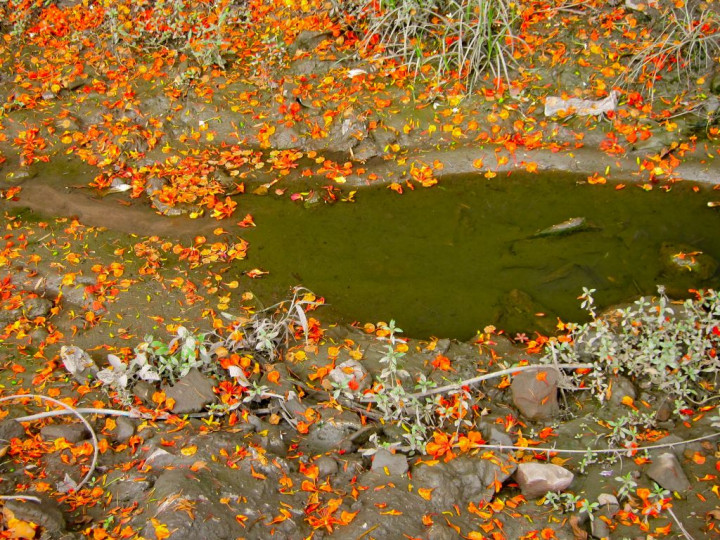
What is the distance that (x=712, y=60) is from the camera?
5.32 meters

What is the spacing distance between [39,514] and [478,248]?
3.20 metres

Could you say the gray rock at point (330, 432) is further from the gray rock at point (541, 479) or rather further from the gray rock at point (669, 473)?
the gray rock at point (669, 473)

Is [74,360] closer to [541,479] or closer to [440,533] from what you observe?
[440,533]

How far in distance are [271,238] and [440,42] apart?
2618mm

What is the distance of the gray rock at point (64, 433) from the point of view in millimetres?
3021

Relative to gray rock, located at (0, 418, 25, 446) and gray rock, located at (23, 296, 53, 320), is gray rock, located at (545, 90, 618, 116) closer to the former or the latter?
gray rock, located at (23, 296, 53, 320)

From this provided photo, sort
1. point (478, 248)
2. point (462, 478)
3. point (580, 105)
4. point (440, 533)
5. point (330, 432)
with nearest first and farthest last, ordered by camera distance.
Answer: point (440, 533) → point (462, 478) → point (330, 432) → point (478, 248) → point (580, 105)

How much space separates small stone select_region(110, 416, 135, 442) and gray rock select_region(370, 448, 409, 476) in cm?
125

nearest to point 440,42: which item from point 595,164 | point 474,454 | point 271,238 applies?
point 595,164

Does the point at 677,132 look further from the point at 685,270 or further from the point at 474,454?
the point at 474,454

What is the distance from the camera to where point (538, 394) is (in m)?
3.37

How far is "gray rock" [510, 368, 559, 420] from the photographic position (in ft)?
11.1

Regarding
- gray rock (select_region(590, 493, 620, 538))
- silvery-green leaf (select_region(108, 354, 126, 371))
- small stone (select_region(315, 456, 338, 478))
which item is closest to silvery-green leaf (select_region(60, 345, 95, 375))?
silvery-green leaf (select_region(108, 354, 126, 371))

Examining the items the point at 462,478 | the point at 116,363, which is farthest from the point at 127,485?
the point at 462,478
